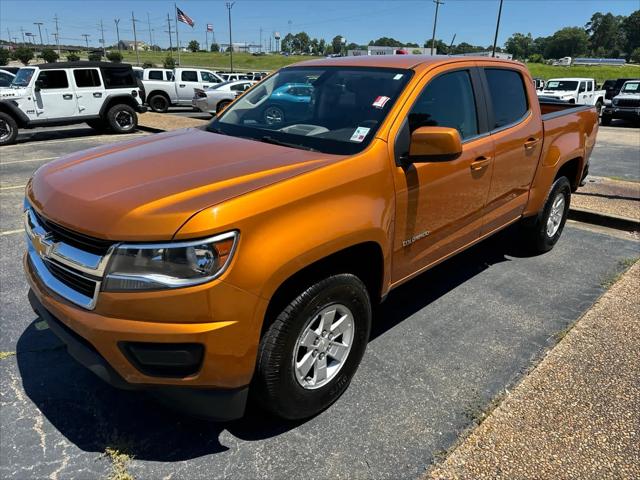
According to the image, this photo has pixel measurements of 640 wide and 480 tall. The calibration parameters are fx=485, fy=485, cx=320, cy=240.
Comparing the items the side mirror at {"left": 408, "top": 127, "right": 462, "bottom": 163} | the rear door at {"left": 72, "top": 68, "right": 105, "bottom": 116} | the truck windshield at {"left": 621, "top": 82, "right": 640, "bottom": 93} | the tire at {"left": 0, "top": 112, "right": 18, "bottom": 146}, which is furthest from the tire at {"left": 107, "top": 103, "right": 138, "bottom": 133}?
the truck windshield at {"left": 621, "top": 82, "right": 640, "bottom": 93}

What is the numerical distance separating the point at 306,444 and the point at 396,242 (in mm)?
1227

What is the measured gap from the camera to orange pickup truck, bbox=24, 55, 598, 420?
1.97 meters

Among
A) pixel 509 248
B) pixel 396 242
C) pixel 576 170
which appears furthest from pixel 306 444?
pixel 576 170

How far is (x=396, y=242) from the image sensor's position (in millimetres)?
2891

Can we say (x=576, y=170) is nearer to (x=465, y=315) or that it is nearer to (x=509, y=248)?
(x=509, y=248)

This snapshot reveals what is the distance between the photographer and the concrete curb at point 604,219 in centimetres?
591

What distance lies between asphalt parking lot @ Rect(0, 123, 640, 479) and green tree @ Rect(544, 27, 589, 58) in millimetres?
172659

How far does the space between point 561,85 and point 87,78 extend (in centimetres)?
1973

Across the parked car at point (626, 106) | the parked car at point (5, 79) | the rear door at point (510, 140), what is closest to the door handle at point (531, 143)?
the rear door at point (510, 140)

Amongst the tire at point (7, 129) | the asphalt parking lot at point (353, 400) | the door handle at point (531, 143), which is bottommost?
the asphalt parking lot at point (353, 400)

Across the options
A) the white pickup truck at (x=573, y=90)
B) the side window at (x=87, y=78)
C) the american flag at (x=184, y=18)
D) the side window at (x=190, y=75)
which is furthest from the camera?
the american flag at (x=184, y=18)

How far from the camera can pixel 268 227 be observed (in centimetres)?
210

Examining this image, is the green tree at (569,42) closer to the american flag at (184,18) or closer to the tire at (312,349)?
the american flag at (184,18)

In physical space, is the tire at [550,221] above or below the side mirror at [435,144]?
below
